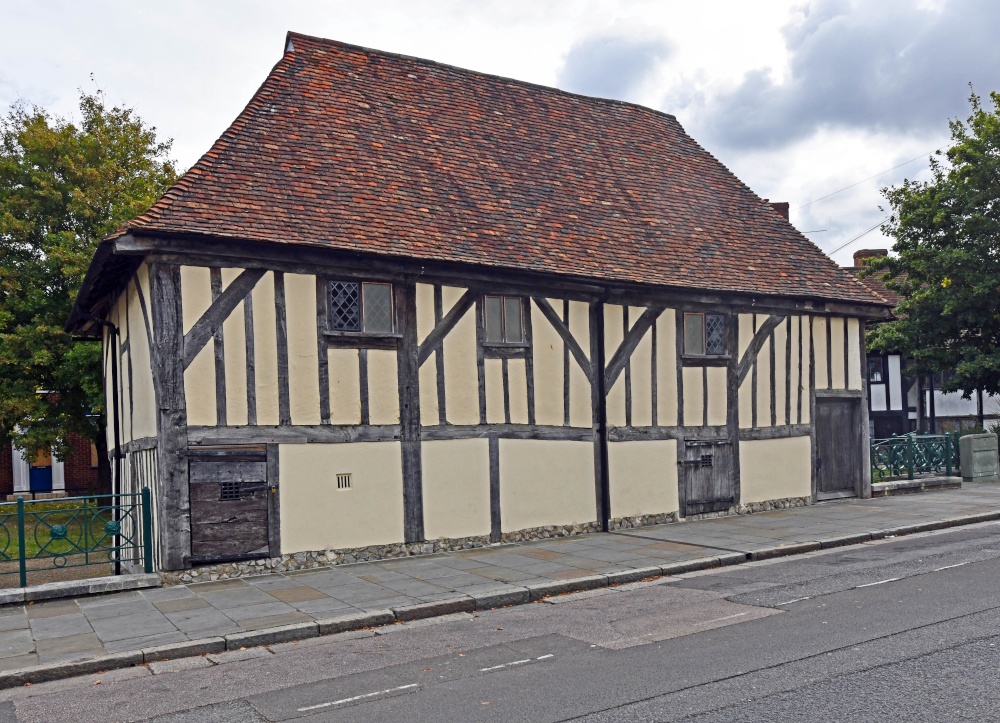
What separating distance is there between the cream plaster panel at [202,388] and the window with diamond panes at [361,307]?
1814mm

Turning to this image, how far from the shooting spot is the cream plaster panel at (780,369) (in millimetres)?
17672

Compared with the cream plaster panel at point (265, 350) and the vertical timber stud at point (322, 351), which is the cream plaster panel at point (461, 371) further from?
the cream plaster panel at point (265, 350)

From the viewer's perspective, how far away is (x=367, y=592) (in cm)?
1055

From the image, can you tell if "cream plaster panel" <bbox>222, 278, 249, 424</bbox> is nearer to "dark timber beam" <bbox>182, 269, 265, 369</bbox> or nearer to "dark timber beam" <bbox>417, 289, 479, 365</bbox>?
"dark timber beam" <bbox>182, 269, 265, 369</bbox>

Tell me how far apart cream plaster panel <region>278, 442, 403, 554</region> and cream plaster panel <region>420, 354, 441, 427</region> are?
65 cm

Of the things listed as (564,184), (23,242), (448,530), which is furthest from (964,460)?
(23,242)

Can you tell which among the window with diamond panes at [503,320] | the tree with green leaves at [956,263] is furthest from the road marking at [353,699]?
the tree with green leaves at [956,263]

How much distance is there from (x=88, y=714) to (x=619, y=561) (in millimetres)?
7399

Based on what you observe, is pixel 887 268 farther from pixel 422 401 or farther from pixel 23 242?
pixel 23 242

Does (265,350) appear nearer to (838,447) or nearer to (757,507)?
(757,507)

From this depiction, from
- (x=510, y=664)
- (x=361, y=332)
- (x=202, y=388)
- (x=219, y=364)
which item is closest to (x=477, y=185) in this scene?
(x=361, y=332)

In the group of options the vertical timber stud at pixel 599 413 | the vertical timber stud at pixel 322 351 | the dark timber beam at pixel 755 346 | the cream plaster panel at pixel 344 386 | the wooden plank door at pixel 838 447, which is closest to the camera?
the vertical timber stud at pixel 322 351

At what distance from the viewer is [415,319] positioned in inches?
531

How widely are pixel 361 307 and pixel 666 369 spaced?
6.19m
